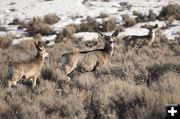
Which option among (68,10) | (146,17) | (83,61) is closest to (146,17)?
(146,17)

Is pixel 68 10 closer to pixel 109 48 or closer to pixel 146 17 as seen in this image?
pixel 146 17

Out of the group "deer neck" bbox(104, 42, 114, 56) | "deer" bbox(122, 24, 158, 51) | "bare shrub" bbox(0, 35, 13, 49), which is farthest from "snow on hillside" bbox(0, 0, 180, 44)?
"deer neck" bbox(104, 42, 114, 56)

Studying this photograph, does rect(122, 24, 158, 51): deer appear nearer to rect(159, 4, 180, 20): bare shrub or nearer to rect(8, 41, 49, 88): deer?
rect(8, 41, 49, 88): deer

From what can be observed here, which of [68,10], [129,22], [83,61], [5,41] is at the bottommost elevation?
[129,22]

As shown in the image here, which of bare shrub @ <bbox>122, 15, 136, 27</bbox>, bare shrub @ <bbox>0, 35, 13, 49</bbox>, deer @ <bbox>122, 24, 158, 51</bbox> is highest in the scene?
deer @ <bbox>122, 24, 158, 51</bbox>

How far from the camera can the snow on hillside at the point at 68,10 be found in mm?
20766

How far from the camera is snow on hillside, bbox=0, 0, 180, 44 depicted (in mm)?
20766

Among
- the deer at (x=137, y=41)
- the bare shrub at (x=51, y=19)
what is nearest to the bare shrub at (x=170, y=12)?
the deer at (x=137, y=41)

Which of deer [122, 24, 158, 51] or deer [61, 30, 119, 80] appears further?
deer [122, 24, 158, 51]

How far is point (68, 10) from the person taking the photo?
27.9m

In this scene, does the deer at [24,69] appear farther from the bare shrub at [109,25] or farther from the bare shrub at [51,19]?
the bare shrub at [51,19]

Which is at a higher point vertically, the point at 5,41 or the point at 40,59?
the point at 40,59

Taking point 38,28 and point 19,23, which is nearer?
point 38,28

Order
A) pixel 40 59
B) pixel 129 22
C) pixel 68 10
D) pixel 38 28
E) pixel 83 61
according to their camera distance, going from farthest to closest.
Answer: pixel 68 10
pixel 129 22
pixel 38 28
pixel 83 61
pixel 40 59
